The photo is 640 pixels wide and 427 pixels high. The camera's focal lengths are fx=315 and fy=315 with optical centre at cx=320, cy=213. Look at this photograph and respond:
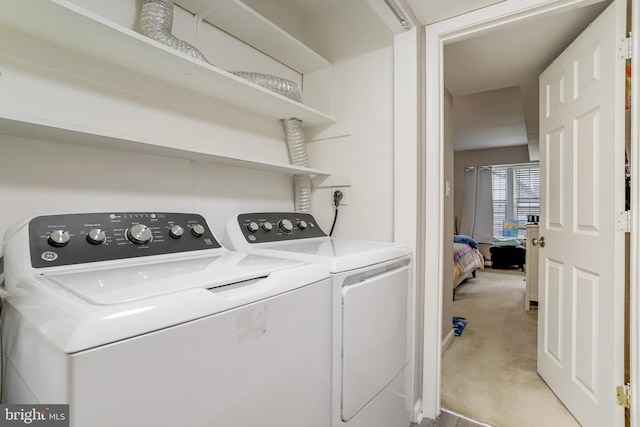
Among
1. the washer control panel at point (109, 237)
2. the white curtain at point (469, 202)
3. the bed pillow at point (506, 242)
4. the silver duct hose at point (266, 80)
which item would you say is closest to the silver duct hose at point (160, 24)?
the silver duct hose at point (266, 80)

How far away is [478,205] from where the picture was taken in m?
6.87

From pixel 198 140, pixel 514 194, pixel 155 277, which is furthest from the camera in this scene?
pixel 514 194

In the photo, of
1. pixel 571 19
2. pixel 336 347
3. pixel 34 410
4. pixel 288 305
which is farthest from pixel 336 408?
pixel 571 19

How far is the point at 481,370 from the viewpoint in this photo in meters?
2.20

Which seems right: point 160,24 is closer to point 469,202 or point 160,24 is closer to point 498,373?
point 498,373

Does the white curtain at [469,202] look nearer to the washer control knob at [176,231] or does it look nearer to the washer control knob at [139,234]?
the washer control knob at [176,231]

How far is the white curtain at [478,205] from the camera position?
6.78 metres

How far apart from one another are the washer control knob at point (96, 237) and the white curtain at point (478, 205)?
23.1 feet

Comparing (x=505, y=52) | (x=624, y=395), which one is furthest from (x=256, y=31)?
(x=624, y=395)

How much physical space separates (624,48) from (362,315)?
162 centimetres

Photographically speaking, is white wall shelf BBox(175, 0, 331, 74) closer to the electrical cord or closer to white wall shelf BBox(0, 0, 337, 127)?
white wall shelf BBox(0, 0, 337, 127)

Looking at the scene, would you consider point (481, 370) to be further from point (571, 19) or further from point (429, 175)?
point (571, 19)

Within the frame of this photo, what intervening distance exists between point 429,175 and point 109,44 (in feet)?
4.81

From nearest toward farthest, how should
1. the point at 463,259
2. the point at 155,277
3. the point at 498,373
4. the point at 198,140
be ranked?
the point at 155,277 < the point at 198,140 < the point at 498,373 < the point at 463,259
